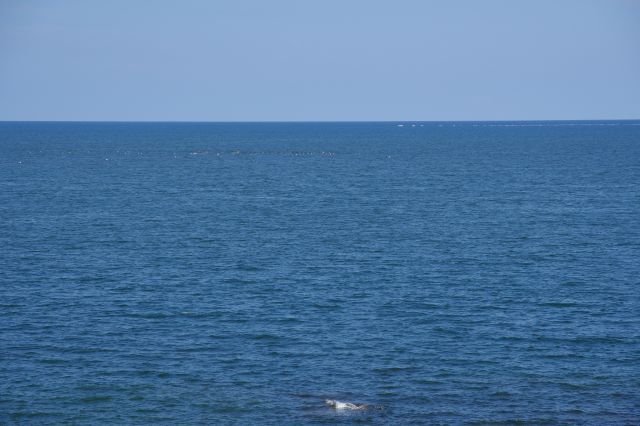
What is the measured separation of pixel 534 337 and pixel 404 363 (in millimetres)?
10076

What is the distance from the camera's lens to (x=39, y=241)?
8481 centimetres

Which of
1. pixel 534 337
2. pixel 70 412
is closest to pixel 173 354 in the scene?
pixel 70 412

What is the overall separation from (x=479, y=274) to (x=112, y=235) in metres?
40.4

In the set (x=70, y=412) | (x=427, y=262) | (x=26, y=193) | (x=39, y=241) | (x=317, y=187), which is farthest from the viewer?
(x=317, y=187)

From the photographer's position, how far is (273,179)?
510 feet

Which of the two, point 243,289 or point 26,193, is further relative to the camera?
point 26,193

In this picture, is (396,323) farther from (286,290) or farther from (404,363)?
(286,290)

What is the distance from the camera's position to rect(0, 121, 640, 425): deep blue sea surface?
1791 inches

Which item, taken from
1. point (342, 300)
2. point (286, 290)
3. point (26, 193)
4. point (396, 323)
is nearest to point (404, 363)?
point (396, 323)

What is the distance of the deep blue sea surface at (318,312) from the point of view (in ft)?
149

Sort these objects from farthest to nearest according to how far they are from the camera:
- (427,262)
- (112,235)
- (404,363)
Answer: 1. (112,235)
2. (427,262)
3. (404,363)

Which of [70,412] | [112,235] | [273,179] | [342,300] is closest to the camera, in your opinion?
[70,412]

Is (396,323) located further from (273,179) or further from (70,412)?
(273,179)

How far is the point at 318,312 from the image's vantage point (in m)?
60.8
